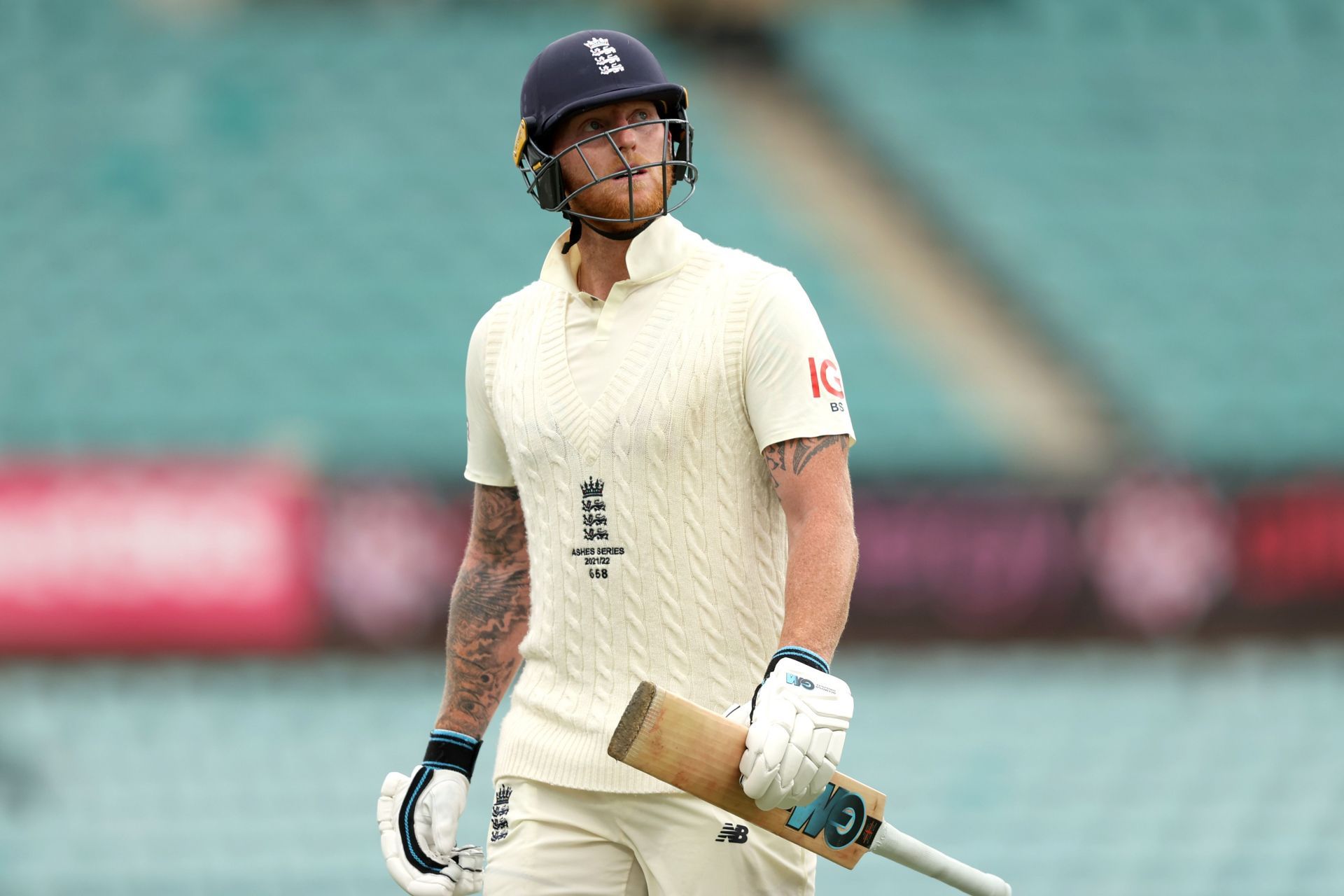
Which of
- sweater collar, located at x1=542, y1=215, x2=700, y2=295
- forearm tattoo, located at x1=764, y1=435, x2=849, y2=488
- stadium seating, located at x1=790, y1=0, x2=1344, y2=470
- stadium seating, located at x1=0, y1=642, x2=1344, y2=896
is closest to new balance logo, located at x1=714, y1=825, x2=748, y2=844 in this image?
forearm tattoo, located at x1=764, y1=435, x2=849, y2=488

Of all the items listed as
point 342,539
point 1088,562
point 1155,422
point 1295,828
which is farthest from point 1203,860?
point 342,539

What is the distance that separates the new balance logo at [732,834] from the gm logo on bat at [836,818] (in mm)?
151

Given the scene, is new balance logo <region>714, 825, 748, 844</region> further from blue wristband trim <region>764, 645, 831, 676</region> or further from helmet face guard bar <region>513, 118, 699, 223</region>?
helmet face guard bar <region>513, 118, 699, 223</region>

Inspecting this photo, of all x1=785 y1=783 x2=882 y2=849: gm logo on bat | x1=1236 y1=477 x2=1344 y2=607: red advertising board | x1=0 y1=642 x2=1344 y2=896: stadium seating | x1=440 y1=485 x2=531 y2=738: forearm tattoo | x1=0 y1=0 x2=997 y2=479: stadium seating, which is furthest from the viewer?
x1=0 y1=0 x2=997 y2=479: stadium seating

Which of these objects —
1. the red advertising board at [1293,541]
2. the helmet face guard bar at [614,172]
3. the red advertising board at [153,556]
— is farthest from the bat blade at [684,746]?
the red advertising board at [1293,541]

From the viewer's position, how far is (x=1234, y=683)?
809 cm

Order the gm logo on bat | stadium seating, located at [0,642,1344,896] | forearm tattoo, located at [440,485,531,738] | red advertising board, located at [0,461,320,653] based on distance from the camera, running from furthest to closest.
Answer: red advertising board, located at [0,461,320,653] → stadium seating, located at [0,642,1344,896] → forearm tattoo, located at [440,485,531,738] → the gm logo on bat

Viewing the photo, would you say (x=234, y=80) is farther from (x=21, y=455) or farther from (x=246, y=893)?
(x=246, y=893)

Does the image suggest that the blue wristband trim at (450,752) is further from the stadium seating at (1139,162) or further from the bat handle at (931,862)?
the stadium seating at (1139,162)

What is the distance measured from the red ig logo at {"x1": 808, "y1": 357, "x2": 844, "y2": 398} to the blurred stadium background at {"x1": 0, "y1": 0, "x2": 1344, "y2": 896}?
5.13 m

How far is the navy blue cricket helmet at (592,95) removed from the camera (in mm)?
2518

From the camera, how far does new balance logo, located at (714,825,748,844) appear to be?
7.95 ft

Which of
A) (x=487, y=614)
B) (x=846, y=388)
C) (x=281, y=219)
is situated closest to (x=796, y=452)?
(x=487, y=614)

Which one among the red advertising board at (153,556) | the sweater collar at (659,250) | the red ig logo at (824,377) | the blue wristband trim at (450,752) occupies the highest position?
the sweater collar at (659,250)
